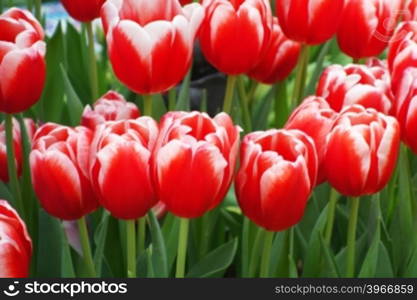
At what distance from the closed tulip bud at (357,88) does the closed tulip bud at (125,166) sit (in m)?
0.24

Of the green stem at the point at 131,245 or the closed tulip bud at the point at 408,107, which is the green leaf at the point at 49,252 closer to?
the green stem at the point at 131,245

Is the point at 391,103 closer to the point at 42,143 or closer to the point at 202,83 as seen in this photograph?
the point at 42,143

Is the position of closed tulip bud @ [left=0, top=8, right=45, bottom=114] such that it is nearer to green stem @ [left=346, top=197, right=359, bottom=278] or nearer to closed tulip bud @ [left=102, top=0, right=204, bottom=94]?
closed tulip bud @ [left=102, top=0, right=204, bottom=94]

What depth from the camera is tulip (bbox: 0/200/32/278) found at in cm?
67

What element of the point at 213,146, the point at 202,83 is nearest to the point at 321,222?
the point at 213,146

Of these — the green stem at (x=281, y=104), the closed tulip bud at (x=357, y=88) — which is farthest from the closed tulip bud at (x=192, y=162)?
the green stem at (x=281, y=104)

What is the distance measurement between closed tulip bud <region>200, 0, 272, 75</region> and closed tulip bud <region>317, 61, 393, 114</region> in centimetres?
8

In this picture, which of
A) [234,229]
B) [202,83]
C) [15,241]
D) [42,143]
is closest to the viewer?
[15,241]

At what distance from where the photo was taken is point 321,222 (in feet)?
3.05

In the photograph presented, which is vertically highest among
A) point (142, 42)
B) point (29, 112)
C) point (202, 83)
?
point (142, 42)

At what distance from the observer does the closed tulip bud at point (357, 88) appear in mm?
891

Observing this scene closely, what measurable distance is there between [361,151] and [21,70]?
34cm

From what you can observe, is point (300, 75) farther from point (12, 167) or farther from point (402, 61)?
point (12, 167)

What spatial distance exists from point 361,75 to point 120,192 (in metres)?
0.32
